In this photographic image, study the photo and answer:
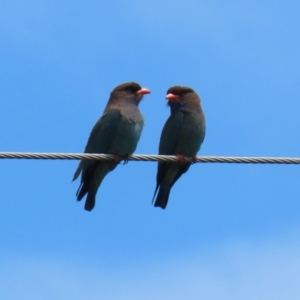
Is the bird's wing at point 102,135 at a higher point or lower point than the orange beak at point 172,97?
lower

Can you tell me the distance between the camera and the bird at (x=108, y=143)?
11.4 m

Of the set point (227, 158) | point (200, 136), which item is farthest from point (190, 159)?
point (227, 158)

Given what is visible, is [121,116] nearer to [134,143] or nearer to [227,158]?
[134,143]

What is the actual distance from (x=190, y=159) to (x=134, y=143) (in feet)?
2.02

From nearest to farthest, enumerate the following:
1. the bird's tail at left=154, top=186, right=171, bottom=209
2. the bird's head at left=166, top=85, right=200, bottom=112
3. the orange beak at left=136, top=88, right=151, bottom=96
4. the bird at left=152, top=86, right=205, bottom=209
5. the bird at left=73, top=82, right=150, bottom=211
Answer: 1. the bird at left=73, top=82, right=150, bottom=211
2. the bird at left=152, top=86, right=205, bottom=209
3. the bird's tail at left=154, top=186, right=171, bottom=209
4. the orange beak at left=136, top=88, right=151, bottom=96
5. the bird's head at left=166, top=85, right=200, bottom=112

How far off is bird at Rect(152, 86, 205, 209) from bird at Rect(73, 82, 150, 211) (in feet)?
1.51

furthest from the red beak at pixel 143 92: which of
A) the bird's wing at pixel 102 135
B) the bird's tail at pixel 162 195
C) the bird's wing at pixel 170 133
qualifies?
the bird's tail at pixel 162 195

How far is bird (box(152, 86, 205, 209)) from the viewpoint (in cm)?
1197

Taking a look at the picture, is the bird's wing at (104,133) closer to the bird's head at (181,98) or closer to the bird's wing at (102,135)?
the bird's wing at (102,135)

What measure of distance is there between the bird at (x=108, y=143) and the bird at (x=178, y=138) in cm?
46

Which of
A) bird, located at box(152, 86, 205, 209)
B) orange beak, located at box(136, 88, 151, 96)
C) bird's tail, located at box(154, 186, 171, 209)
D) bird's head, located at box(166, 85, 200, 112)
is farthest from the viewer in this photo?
bird's head, located at box(166, 85, 200, 112)

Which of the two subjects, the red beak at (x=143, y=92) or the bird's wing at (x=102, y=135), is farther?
the red beak at (x=143, y=92)

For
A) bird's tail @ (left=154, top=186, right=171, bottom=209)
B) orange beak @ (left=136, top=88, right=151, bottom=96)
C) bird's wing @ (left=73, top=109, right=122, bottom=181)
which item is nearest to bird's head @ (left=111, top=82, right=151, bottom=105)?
orange beak @ (left=136, top=88, right=151, bottom=96)

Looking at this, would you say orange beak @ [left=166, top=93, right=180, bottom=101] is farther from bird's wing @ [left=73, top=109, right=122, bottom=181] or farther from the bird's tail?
the bird's tail
